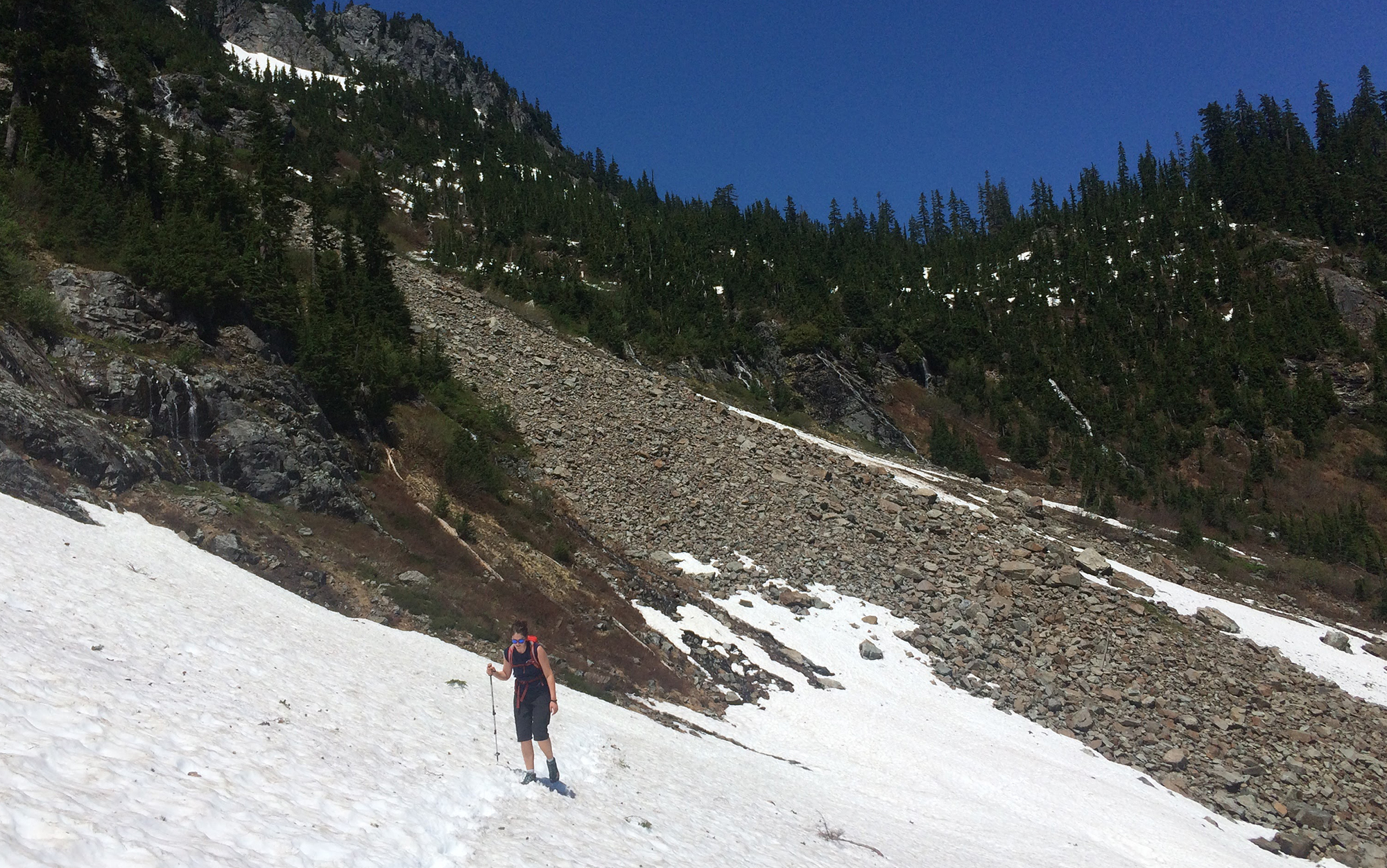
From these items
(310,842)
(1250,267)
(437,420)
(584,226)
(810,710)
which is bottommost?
(810,710)

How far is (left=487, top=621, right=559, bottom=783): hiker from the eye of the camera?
30.5ft

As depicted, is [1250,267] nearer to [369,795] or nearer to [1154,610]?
[1154,610]

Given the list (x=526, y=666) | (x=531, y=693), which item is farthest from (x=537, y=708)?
(x=526, y=666)

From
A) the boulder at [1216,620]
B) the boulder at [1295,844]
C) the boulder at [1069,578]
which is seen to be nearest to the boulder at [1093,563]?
the boulder at [1069,578]

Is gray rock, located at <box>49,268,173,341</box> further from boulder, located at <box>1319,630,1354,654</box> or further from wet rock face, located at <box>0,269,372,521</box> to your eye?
boulder, located at <box>1319,630,1354,654</box>

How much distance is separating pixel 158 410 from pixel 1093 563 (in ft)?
109

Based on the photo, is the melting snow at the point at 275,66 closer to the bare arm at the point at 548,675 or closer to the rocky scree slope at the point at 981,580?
the rocky scree slope at the point at 981,580

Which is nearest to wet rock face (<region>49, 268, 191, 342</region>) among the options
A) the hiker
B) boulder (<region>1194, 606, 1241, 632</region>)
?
the hiker

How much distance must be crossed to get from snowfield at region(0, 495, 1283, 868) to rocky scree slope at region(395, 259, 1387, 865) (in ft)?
8.45

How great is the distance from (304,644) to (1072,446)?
65297 mm

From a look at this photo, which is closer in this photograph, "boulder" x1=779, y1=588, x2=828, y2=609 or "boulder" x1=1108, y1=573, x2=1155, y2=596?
"boulder" x1=779, y1=588, x2=828, y2=609

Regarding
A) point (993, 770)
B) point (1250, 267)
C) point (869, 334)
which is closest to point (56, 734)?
point (993, 770)

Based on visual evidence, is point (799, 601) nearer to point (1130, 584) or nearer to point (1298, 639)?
point (1130, 584)

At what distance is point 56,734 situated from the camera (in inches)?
240
